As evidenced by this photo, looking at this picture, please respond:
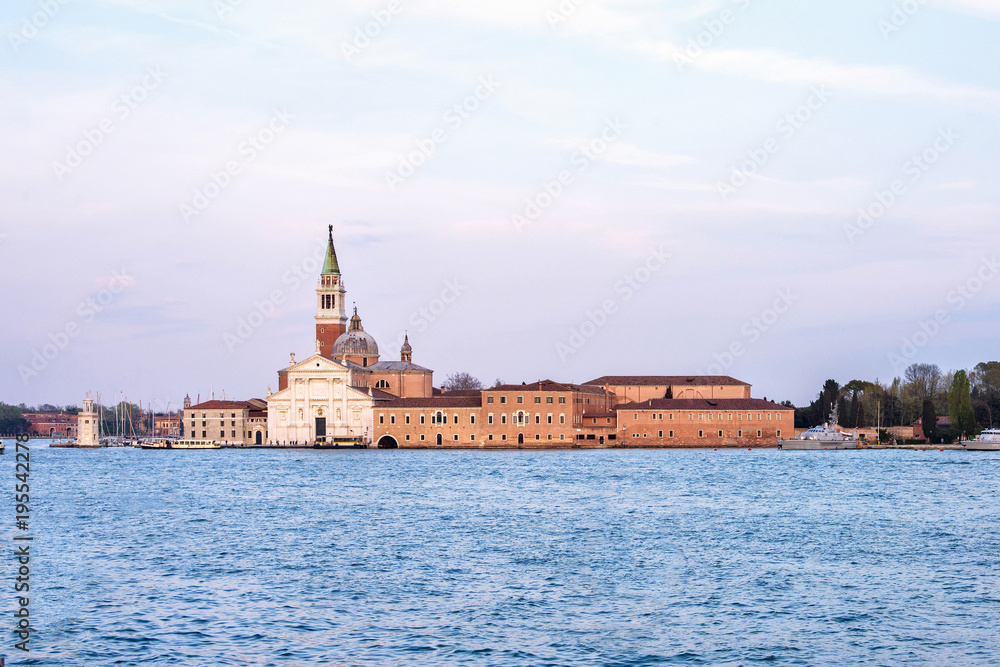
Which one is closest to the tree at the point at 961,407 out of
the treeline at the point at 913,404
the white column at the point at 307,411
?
the treeline at the point at 913,404

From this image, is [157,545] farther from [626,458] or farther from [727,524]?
[626,458]

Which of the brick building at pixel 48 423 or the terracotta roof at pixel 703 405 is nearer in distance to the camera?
the terracotta roof at pixel 703 405

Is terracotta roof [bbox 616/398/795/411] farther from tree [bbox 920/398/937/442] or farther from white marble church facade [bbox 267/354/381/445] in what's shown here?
white marble church facade [bbox 267/354/381/445]

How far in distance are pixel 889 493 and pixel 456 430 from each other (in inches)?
1978

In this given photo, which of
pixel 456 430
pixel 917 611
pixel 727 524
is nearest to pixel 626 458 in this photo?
pixel 456 430

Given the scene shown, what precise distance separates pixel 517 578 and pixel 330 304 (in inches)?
3280

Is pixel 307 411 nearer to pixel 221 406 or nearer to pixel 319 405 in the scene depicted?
pixel 319 405

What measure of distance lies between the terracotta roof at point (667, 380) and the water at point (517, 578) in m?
53.3

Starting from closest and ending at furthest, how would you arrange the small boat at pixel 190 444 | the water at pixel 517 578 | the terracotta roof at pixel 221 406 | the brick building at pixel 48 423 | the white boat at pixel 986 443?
the water at pixel 517 578, the white boat at pixel 986 443, the small boat at pixel 190 444, the terracotta roof at pixel 221 406, the brick building at pixel 48 423

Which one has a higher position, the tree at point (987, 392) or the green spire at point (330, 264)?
the green spire at point (330, 264)

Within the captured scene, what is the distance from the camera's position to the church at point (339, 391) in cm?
8631

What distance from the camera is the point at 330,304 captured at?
328ft

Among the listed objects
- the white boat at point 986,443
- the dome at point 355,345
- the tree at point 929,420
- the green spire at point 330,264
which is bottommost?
the white boat at point 986,443

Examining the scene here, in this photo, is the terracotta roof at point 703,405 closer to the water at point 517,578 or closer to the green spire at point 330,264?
the green spire at point 330,264
